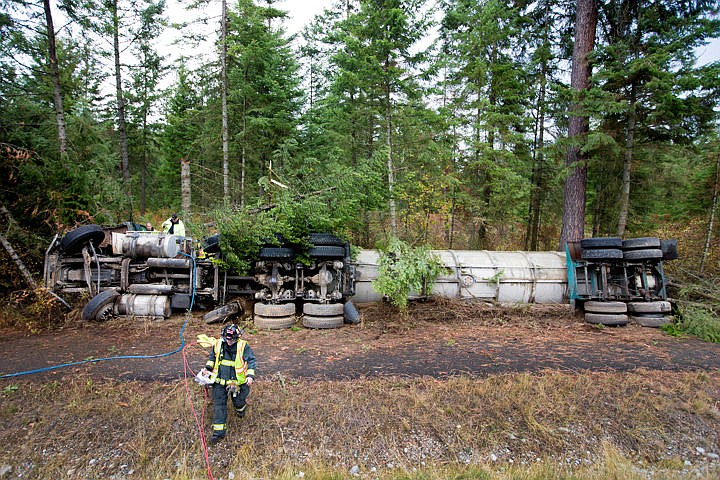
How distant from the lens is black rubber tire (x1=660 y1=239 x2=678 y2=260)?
26.4ft

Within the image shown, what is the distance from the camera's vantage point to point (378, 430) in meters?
3.91

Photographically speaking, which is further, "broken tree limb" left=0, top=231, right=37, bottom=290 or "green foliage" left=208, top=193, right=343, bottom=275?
"broken tree limb" left=0, top=231, right=37, bottom=290

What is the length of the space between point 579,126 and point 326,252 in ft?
29.6

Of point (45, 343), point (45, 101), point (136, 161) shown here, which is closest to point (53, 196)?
point (45, 343)

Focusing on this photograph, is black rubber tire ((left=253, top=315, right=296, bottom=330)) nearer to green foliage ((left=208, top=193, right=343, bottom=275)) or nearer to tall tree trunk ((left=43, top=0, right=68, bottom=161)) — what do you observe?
green foliage ((left=208, top=193, right=343, bottom=275))

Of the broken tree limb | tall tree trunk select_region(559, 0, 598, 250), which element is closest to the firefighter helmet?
the broken tree limb

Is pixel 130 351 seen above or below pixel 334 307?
below

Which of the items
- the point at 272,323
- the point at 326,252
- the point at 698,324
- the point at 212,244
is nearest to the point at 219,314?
the point at 272,323

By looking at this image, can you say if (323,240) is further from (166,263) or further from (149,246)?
(149,246)

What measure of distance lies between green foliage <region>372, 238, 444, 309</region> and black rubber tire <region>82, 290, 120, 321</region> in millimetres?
5371

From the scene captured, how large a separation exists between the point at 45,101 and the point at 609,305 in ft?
57.8

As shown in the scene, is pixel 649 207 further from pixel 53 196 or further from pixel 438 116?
pixel 53 196

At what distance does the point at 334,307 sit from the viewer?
7426 millimetres

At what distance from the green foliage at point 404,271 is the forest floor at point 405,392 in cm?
79
